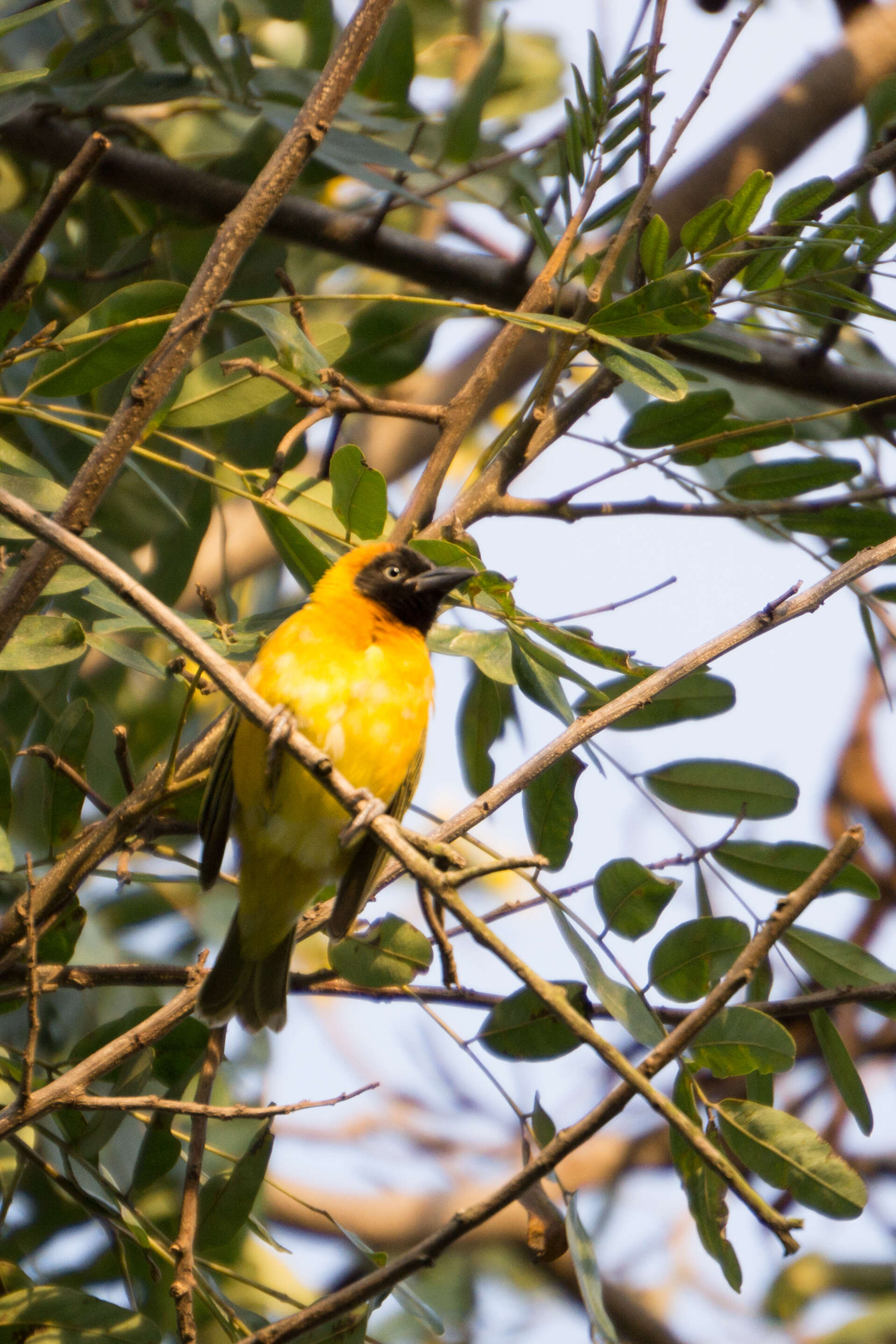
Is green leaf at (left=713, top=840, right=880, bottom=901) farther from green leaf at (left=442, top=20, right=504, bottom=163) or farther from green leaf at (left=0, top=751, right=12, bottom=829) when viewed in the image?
green leaf at (left=442, top=20, right=504, bottom=163)

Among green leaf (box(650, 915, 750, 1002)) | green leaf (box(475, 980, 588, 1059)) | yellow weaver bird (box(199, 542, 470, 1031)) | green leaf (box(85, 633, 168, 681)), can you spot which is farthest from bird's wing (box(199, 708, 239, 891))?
green leaf (box(650, 915, 750, 1002))

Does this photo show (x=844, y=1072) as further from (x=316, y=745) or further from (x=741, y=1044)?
(x=316, y=745)

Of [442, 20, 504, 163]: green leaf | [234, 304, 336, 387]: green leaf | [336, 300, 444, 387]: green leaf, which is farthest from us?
[442, 20, 504, 163]: green leaf

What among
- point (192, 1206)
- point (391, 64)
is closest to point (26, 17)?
point (391, 64)

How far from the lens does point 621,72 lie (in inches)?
103

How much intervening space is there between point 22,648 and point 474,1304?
4434 mm

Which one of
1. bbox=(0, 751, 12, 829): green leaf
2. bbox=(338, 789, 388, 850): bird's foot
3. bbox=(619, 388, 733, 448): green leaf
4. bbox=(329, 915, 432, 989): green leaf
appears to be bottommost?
bbox=(329, 915, 432, 989): green leaf

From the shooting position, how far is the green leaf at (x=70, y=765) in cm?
254

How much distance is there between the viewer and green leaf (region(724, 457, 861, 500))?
118 inches

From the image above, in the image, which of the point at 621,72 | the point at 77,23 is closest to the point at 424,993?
the point at 621,72

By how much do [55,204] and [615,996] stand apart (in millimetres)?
1557

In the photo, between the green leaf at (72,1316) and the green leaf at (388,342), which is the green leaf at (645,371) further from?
the green leaf at (72,1316)

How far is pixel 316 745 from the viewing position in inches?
116

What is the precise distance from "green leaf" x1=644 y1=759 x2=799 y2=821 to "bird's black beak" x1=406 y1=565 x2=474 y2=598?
1.97 ft
